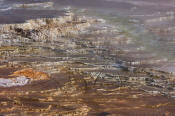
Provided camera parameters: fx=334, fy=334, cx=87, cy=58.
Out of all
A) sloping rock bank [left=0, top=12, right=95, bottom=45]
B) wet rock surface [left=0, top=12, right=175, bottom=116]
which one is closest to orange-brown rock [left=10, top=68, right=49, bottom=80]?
wet rock surface [left=0, top=12, right=175, bottom=116]

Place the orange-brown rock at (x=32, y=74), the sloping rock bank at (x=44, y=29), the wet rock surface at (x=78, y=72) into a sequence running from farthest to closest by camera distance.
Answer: the sloping rock bank at (x=44, y=29), the orange-brown rock at (x=32, y=74), the wet rock surface at (x=78, y=72)

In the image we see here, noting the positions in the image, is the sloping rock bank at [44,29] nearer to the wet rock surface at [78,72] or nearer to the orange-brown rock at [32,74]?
the wet rock surface at [78,72]

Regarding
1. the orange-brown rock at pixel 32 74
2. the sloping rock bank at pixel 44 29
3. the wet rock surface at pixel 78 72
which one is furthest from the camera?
the sloping rock bank at pixel 44 29

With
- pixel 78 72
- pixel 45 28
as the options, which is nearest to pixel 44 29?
pixel 45 28

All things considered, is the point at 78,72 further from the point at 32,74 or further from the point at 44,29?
the point at 44,29

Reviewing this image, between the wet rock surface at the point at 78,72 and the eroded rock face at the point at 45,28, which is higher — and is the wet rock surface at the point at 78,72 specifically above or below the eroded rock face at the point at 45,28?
below

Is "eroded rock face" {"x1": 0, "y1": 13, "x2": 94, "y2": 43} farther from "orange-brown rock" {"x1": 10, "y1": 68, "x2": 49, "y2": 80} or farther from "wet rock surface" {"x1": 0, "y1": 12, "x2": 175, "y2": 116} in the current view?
"orange-brown rock" {"x1": 10, "y1": 68, "x2": 49, "y2": 80}

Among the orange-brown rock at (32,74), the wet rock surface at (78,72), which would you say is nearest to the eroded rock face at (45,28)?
the wet rock surface at (78,72)

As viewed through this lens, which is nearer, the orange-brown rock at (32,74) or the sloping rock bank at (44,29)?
the orange-brown rock at (32,74)

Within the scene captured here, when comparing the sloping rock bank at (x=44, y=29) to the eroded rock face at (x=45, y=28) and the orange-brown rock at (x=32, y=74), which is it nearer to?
the eroded rock face at (x=45, y=28)
